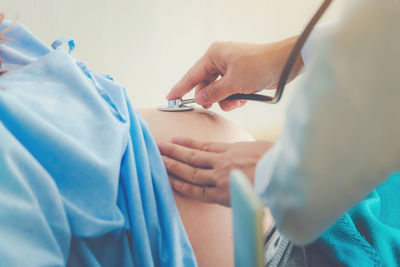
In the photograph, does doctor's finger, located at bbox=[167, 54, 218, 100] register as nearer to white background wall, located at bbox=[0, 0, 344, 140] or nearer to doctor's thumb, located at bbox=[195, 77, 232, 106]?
doctor's thumb, located at bbox=[195, 77, 232, 106]

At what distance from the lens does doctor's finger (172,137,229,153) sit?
0.43m

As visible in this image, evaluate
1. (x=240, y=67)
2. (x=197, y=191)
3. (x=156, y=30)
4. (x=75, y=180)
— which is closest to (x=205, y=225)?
(x=197, y=191)

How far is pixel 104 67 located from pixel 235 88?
719 millimetres

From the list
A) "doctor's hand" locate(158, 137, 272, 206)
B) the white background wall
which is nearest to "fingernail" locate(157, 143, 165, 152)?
"doctor's hand" locate(158, 137, 272, 206)

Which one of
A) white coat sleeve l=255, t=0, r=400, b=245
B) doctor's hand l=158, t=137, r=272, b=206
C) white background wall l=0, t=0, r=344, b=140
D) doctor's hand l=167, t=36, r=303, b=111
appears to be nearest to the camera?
white coat sleeve l=255, t=0, r=400, b=245

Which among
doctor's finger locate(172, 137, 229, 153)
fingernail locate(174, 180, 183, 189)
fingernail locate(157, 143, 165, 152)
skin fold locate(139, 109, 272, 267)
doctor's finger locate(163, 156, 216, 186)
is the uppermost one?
doctor's finger locate(172, 137, 229, 153)

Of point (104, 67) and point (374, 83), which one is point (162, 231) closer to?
point (374, 83)

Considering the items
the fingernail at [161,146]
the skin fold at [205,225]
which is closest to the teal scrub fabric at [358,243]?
the skin fold at [205,225]

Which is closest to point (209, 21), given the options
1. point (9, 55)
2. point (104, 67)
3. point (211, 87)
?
point (104, 67)

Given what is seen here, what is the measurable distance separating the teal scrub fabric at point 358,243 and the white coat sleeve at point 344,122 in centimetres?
23

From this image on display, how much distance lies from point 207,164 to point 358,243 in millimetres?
274

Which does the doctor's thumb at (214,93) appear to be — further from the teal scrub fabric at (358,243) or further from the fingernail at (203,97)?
the teal scrub fabric at (358,243)

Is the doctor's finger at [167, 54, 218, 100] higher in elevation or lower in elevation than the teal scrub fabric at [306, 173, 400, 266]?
higher

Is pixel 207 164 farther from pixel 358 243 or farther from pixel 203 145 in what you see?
pixel 358 243
